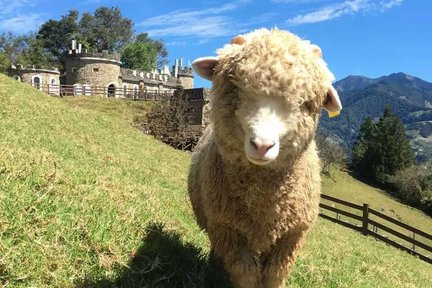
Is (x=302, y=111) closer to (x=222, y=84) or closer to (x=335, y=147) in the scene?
(x=222, y=84)

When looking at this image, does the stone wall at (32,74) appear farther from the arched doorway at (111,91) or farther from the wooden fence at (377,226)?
the wooden fence at (377,226)

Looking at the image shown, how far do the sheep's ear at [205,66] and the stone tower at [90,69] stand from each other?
53884 millimetres

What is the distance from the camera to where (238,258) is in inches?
141

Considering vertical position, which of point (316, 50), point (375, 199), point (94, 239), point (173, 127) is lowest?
point (375, 199)

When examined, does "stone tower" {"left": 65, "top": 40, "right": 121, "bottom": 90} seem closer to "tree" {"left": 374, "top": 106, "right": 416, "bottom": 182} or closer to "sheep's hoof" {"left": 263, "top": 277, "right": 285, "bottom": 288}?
"tree" {"left": 374, "top": 106, "right": 416, "bottom": 182}

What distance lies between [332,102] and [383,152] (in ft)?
213

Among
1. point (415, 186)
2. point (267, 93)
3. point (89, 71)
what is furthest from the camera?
point (415, 186)

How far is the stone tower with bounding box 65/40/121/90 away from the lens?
5569cm

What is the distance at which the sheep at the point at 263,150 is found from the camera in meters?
3.08

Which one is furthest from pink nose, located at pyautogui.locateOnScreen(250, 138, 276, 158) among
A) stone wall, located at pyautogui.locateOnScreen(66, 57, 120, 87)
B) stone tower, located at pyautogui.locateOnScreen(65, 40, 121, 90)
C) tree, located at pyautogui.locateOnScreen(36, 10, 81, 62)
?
tree, located at pyautogui.locateOnScreen(36, 10, 81, 62)

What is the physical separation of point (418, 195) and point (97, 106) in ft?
129

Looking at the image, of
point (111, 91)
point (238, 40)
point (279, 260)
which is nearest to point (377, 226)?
point (279, 260)

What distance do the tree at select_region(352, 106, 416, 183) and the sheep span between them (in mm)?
61416

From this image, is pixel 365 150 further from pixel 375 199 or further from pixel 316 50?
pixel 316 50
